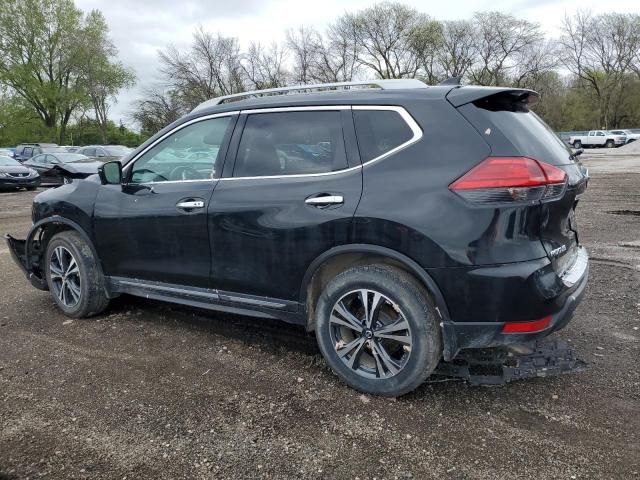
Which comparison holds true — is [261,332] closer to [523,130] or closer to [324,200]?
[324,200]

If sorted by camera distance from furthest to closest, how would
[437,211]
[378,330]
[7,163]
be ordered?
[7,163]
[378,330]
[437,211]

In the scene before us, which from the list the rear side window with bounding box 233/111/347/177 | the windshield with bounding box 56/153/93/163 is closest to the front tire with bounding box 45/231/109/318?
the rear side window with bounding box 233/111/347/177

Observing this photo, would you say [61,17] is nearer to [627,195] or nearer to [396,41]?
[396,41]

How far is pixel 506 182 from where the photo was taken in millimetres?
2643

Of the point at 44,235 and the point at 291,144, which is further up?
the point at 291,144

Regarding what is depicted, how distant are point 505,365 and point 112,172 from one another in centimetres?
318

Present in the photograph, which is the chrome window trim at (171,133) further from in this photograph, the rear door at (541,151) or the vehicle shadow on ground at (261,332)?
the rear door at (541,151)

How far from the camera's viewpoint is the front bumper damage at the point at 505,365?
3072mm

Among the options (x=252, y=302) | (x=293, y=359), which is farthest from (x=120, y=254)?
(x=293, y=359)

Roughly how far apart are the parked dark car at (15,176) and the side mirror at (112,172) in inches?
675

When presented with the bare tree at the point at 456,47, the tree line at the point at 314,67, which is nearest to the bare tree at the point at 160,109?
the tree line at the point at 314,67

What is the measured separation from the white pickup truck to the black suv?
167ft

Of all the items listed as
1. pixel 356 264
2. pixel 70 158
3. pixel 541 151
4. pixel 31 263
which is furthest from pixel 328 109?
pixel 70 158

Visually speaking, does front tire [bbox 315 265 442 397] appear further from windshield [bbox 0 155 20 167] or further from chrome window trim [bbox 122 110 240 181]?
windshield [bbox 0 155 20 167]
